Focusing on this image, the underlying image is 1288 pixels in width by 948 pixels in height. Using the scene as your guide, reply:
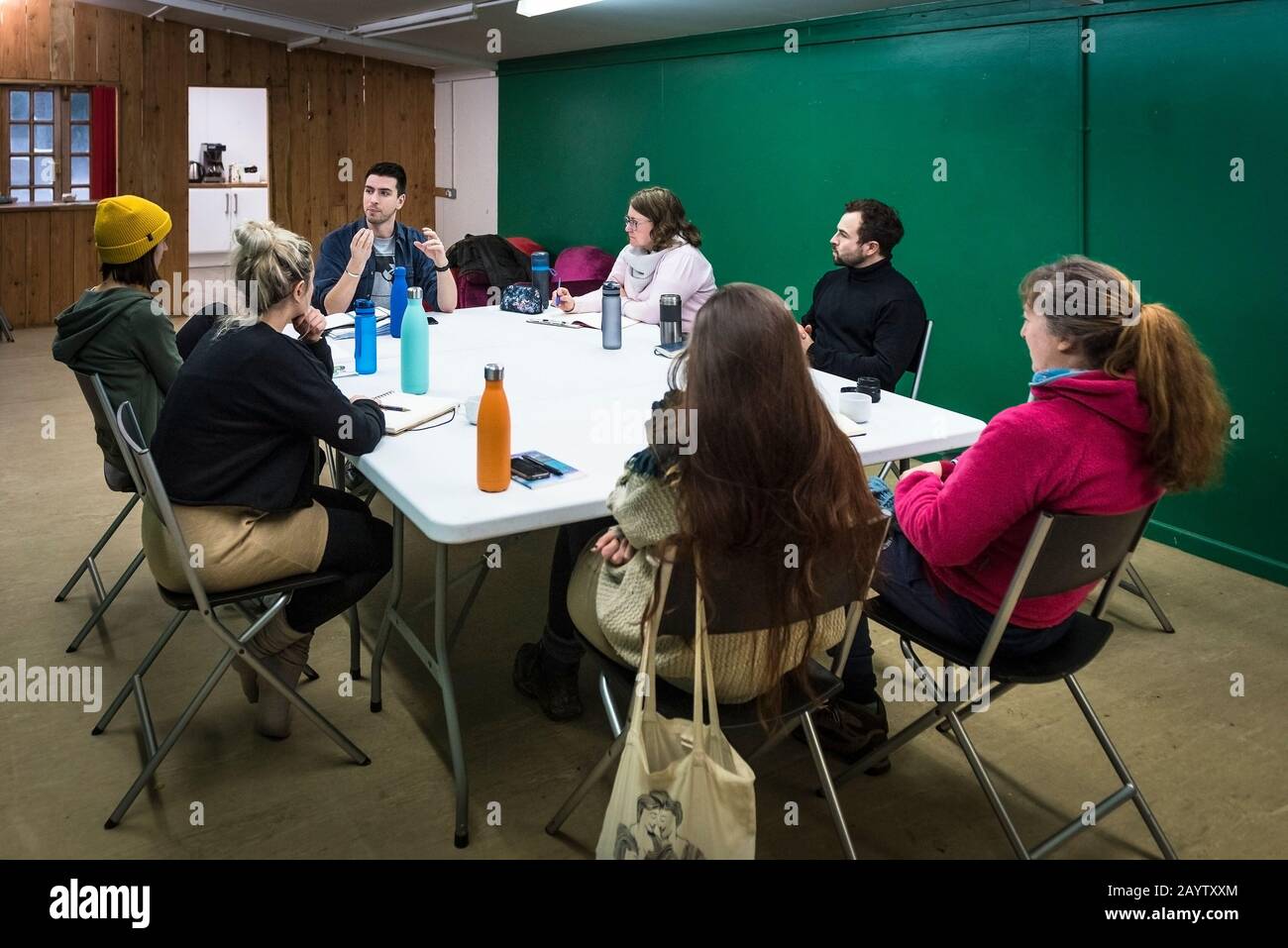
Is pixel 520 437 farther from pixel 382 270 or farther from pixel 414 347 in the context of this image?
pixel 382 270

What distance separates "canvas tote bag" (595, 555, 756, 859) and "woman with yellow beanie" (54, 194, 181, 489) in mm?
2035

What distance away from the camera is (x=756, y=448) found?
194 centimetres

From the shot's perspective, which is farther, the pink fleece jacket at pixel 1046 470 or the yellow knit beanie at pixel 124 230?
the yellow knit beanie at pixel 124 230

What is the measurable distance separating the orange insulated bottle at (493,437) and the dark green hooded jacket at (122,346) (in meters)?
1.25

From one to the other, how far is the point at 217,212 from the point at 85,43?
1669mm

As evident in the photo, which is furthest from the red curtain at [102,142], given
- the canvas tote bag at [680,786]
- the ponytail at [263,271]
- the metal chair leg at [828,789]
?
the canvas tote bag at [680,786]

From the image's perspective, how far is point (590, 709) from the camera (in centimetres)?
313

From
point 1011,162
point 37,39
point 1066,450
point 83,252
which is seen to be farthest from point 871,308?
Result: point 37,39

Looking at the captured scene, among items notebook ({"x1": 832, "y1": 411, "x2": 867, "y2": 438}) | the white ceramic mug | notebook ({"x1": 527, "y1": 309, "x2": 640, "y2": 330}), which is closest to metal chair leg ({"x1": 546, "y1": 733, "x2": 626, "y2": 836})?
notebook ({"x1": 832, "y1": 411, "x2": 867, "y2": 438})

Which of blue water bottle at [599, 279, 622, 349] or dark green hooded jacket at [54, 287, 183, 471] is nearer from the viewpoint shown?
dark green hooded jacket at [54, 287, 183, 471]

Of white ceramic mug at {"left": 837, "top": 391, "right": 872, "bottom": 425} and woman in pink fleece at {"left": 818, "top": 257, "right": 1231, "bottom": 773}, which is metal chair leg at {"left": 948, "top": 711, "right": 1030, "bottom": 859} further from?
white ceramic mug at {"left": 837, "top": 391, "right": 872, "bottom": 425}

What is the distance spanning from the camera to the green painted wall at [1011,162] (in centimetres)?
405

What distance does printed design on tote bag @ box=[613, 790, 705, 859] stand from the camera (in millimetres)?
1875

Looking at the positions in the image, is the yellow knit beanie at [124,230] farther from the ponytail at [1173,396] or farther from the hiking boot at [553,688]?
the ponytail at [1173,396]
